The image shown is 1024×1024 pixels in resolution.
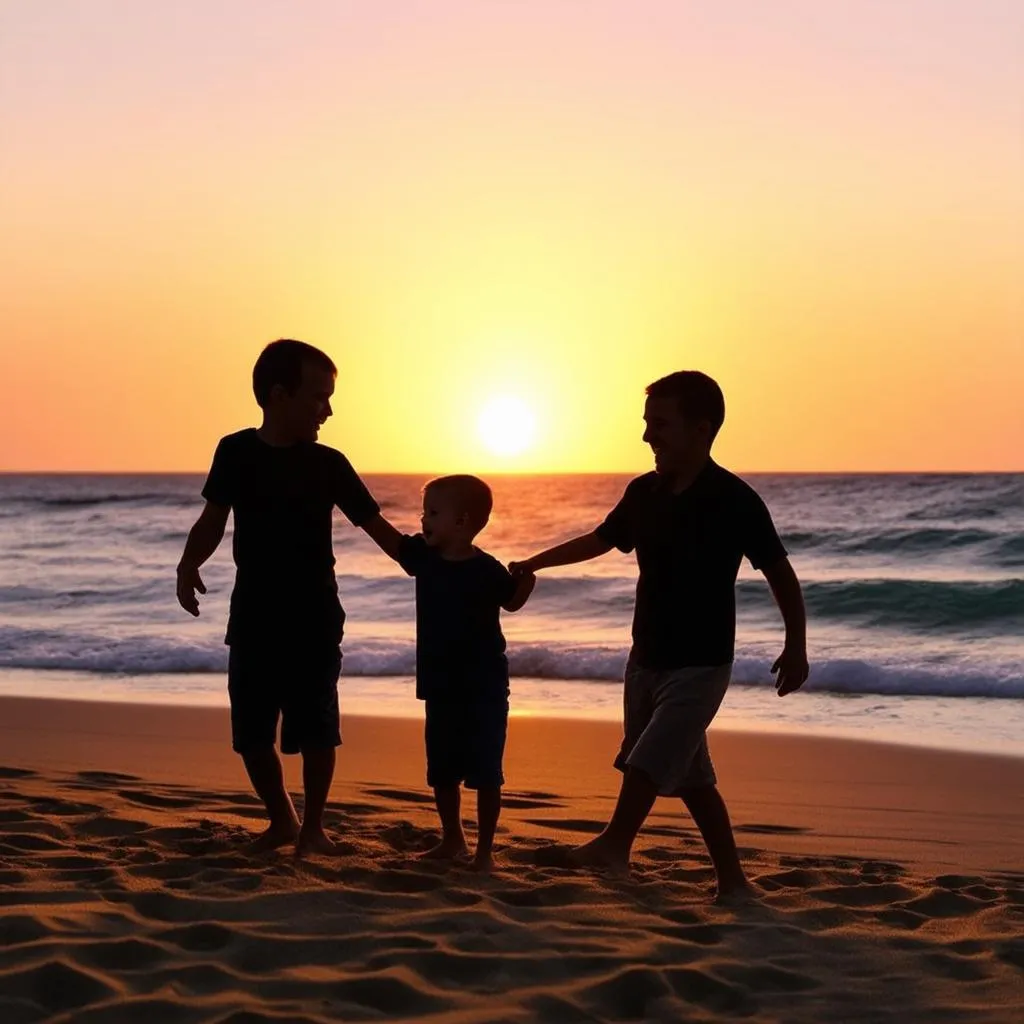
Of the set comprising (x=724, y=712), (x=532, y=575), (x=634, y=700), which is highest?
(x=532, y=575)

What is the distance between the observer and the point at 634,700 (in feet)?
15.0

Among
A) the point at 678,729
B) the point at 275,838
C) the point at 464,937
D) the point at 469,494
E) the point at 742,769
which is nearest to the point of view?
the point at 464,937

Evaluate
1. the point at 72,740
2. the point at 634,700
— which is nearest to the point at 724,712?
the point at 72,740

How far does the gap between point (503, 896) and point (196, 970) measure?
1146 mm

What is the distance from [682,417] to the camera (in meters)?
4.41

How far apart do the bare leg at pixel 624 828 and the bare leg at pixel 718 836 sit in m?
0.14

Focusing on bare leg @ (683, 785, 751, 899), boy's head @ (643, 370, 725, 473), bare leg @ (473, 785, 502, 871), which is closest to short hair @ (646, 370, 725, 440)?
boy's head @ (643, 370, 725, 473)

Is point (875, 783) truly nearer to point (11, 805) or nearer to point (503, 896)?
point (503, 896)

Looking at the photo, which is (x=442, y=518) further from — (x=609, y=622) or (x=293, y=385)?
(x=609, y=622)

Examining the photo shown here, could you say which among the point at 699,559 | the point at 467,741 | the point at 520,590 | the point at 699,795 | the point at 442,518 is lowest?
the point at 699,795

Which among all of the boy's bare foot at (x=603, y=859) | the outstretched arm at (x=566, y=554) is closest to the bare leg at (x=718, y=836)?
the boy's bare foot at (x=603, y=859)

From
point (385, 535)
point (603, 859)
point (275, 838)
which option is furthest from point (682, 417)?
point (275, 838)

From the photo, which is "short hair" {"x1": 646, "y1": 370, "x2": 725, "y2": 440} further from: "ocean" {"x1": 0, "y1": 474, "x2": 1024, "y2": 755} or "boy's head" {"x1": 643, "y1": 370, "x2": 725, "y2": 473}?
"ocean" {"x1": 0, "y1": 474, "x2": 1024, "y2": 755}

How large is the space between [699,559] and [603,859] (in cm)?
105
